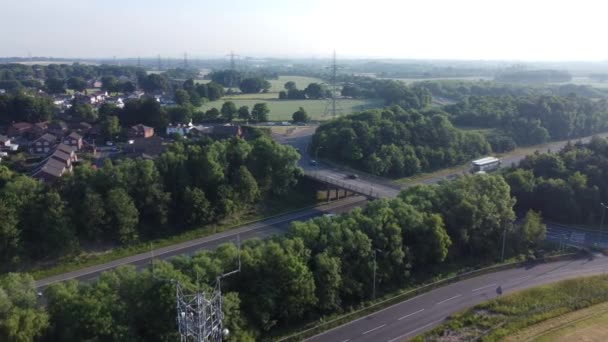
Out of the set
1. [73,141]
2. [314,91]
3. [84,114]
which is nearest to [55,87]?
[84,114]

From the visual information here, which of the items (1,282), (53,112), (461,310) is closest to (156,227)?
(1,282)

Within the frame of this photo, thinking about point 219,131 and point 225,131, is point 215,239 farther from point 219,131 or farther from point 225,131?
point 219,131

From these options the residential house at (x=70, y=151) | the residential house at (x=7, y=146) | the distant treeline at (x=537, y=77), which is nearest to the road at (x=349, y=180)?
the residential house at (x=70, y=151)

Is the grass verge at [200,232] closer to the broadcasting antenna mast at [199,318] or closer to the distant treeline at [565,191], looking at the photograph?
the distant treeline at [565,191]

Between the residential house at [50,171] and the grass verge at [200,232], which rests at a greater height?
the residential house at [50,171]

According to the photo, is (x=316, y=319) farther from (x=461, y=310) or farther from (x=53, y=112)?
(x=53, y=112)

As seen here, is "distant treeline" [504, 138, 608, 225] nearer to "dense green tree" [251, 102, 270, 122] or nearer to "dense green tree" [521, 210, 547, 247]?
"dense green tree" [521, 210, 547, 247]

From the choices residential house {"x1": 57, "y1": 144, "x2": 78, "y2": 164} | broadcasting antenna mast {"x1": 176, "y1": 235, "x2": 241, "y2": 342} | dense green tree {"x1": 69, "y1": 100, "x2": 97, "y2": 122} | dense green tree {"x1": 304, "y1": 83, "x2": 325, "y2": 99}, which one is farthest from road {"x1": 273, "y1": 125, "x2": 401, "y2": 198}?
dense green tree {"x1": 304, "y1": 83, "x2": 325, "y2": 99}
